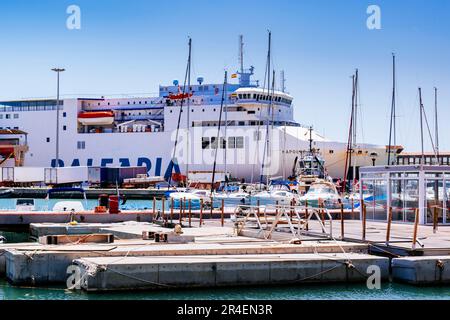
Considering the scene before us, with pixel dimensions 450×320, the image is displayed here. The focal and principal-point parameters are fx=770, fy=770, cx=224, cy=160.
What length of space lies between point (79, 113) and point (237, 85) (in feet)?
56.5

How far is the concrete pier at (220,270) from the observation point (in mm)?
17281

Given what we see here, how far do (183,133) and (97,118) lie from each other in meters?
11.5

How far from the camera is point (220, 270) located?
18156mm

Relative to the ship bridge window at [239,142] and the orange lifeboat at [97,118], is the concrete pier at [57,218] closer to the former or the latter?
the ship bridge window at [239,142]

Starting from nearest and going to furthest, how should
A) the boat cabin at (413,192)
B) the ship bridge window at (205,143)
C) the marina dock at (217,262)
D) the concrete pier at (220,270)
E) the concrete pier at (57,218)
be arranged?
the concrete pier at (220,270), the marina dock at (217,262), the boat cabin at (413,192), the concrete pier at (57,218), the ship bridge window at (205,143)

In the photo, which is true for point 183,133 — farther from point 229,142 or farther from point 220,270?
point 220,270

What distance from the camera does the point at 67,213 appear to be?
3306 cm

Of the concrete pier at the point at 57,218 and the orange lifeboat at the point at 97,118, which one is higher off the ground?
the orange lifeboat at the point at 97,118

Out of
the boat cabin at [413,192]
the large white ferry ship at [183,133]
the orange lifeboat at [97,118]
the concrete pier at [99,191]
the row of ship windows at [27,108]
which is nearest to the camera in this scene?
the boat cabin at [413,192]

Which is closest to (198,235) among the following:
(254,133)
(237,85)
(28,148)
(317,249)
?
(317,249)

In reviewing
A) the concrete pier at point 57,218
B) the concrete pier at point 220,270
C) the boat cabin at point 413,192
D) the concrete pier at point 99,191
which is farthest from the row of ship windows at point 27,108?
the concrete pier at point 220,270

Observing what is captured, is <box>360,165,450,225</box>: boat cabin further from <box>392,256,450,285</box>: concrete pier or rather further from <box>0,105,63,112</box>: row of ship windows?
<box>0,105,63,112</box>: row of ship windows

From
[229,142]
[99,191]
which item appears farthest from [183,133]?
[99,191]

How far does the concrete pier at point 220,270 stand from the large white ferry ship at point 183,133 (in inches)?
1836
